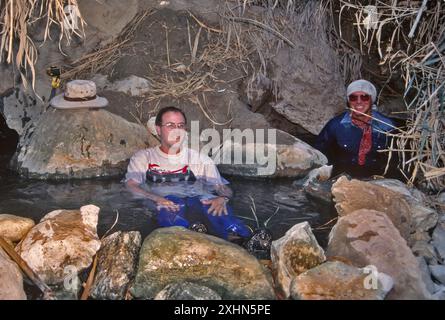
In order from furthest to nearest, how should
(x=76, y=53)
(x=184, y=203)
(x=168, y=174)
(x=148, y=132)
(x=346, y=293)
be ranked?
1. (x=76, y=53)
2. (x=148, y=132)
3. (x=168, y=174)
4. (x=184, y=203)
5. (x=346, y=293)

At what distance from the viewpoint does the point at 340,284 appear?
3.09 metres

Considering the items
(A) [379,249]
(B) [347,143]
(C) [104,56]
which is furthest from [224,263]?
(C) [104,56]

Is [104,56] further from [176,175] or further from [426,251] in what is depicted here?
[426,251]

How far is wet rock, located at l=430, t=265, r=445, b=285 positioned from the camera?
11.7 ft

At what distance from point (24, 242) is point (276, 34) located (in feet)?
15.8

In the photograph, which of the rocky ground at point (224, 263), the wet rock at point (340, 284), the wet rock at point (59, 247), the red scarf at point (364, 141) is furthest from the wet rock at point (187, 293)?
the red scarf at point (364, 141)

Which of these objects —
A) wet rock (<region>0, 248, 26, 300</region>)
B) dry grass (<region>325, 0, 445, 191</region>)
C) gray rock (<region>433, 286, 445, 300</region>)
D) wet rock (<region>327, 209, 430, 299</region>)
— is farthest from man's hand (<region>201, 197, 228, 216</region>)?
gray rock (<region>433, 286, 445, 300</region>)

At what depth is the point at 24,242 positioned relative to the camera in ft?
12.5

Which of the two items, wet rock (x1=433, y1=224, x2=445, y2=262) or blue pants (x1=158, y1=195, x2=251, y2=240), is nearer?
wet rock (x1=433, y1=224, x2=445, y2=262)

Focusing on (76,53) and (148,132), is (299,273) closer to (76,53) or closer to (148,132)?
(148,132)

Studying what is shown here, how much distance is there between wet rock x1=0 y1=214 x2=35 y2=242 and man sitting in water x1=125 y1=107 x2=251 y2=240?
1.28 metres

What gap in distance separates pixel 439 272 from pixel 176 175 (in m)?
2.83

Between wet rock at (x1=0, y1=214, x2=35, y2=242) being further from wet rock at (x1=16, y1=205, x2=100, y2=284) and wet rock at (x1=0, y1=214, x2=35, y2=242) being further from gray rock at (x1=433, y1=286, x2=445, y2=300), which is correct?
gray rock at (x1=433, y1=286, x2=445, y2=300)

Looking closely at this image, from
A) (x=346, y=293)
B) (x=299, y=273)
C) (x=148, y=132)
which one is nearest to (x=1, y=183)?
(x=148, y=132)
